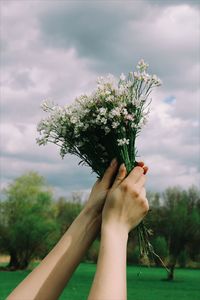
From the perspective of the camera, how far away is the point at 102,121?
250cm

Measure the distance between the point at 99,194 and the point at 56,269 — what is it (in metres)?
0.37

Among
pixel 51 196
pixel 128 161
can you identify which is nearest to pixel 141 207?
pixel 128 161

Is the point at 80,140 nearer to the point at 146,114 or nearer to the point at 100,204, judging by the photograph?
the point at 146,114

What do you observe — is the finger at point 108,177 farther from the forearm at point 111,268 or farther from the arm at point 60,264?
the forearm at point 111,268

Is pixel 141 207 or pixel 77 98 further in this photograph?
pixel 77 98

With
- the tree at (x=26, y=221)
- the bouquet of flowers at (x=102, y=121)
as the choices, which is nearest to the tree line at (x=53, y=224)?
the tree at (x=26, y=221)

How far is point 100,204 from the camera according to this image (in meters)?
1.78

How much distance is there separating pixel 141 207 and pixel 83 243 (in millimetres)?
256

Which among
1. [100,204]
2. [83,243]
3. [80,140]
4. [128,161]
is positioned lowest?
[83,243]

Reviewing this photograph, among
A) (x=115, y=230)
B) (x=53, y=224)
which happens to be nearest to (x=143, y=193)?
(x=115, y=230)

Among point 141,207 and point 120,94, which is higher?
point 120,94

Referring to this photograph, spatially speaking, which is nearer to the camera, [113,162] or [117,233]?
[117,233]

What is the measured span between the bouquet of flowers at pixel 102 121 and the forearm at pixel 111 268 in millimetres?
1089

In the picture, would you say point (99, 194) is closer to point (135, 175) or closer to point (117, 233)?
point (135, 175)
